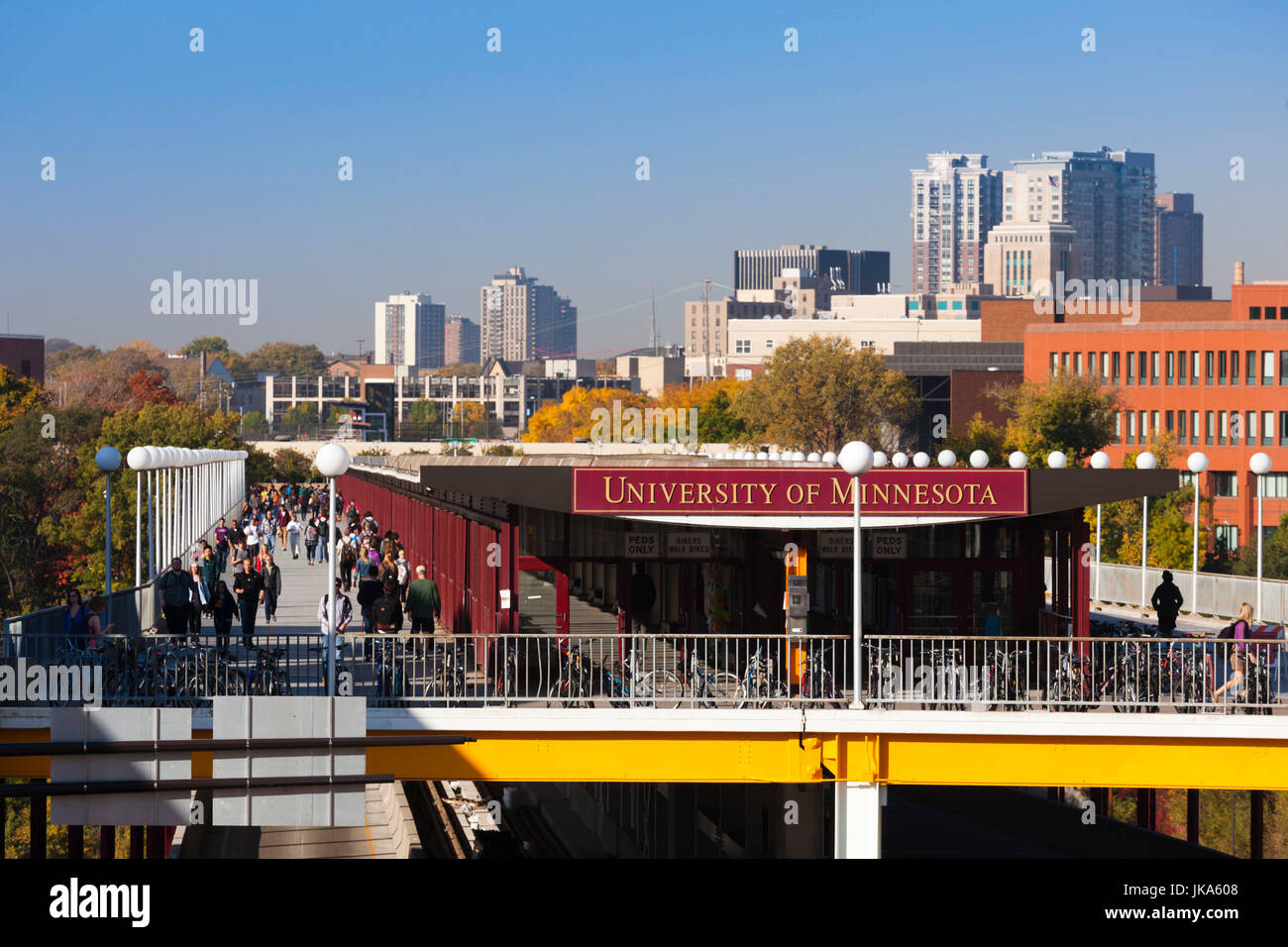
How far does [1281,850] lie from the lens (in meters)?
36.3

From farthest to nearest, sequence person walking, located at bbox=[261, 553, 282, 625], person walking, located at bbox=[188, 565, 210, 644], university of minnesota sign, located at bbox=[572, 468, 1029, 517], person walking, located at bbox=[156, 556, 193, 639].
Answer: person walking, located at bbox=[261, 553, 282, 625], person walking, located at bbox=[188, 565, 210, 644], person walking, located at bbox=[156, 556, 193, 639], university of minnesota sign, located at bbox=[572, 468, 1029, 517]

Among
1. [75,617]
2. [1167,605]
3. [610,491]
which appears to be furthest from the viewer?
[1167,605]

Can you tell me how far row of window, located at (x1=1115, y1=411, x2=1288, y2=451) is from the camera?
83.3 metres

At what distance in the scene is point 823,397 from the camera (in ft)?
320

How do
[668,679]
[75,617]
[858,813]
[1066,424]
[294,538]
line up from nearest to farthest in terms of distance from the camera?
[858,813] < [75,617] < [668,679] < [294,538] < [1066,424]

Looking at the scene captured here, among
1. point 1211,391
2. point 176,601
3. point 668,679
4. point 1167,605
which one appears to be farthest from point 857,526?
point 1211,391

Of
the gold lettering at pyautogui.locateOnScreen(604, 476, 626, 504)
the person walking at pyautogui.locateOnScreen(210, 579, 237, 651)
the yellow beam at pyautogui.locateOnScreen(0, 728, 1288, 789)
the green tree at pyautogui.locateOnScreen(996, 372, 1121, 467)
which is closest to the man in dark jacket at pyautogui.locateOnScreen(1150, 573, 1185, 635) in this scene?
the yellow beam at pyautogui.locateOnScreen(0, 728, 1288, 789)

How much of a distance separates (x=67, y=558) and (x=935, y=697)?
68.6 metres

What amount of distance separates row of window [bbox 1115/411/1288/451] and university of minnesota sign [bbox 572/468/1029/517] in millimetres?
62890

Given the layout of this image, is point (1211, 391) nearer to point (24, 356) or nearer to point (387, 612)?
point (387, 612)

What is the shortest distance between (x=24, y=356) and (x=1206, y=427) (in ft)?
330

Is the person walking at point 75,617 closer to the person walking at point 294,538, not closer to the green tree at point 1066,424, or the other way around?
the person walking at point 294,538

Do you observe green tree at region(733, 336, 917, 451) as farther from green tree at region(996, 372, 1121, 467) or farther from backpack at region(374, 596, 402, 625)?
backpack at region(374, 596, 402, 625)

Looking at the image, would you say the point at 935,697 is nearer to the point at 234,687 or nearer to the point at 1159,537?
the point at 234,687
